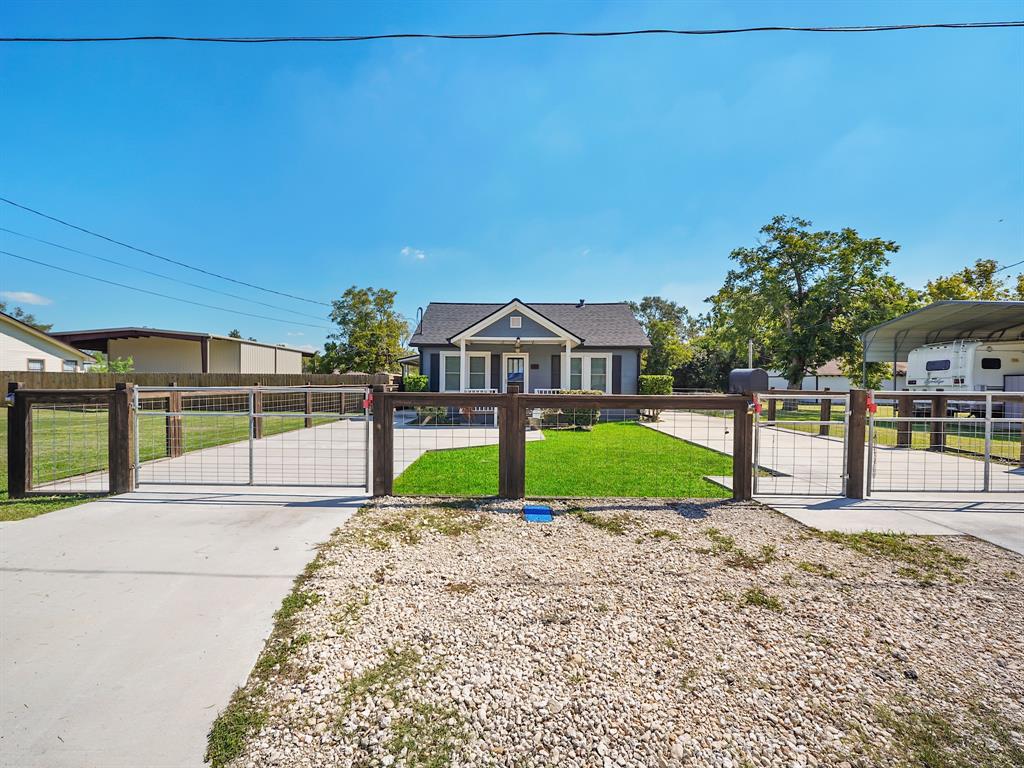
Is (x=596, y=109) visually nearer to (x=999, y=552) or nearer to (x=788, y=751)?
(x=999, y=552)

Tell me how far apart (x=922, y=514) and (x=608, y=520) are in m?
3.60

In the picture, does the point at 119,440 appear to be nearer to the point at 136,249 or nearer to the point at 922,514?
the point at 922,514

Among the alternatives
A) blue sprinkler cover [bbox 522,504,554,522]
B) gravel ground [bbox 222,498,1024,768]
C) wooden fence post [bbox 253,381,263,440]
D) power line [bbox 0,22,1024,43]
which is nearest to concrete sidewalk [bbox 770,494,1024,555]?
gravel ground [bbox 222,498,1024,768]

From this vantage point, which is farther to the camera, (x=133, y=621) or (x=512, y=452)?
(x=512, y=452)

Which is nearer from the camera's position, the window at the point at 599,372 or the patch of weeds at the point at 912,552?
the patch of weeds at the point at 912,552

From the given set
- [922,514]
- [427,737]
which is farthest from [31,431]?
[922,514]

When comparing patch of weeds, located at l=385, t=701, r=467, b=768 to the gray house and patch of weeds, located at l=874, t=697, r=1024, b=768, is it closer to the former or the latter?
patch of weeds, located at l=874, t=697, r=1024, b=768

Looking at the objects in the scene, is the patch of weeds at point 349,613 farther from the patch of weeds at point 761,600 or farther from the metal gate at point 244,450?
the patch of weeds at point 761,600

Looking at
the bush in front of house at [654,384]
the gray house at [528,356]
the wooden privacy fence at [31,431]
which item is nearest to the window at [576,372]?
the gray house at [528,356]

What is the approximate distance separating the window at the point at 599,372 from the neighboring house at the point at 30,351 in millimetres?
25491

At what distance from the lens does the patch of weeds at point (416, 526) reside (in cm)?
381

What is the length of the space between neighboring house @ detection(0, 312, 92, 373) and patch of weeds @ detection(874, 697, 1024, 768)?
29849 millimetres

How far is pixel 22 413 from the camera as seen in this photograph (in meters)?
4.95

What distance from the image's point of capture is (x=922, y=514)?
4754 millimetres
